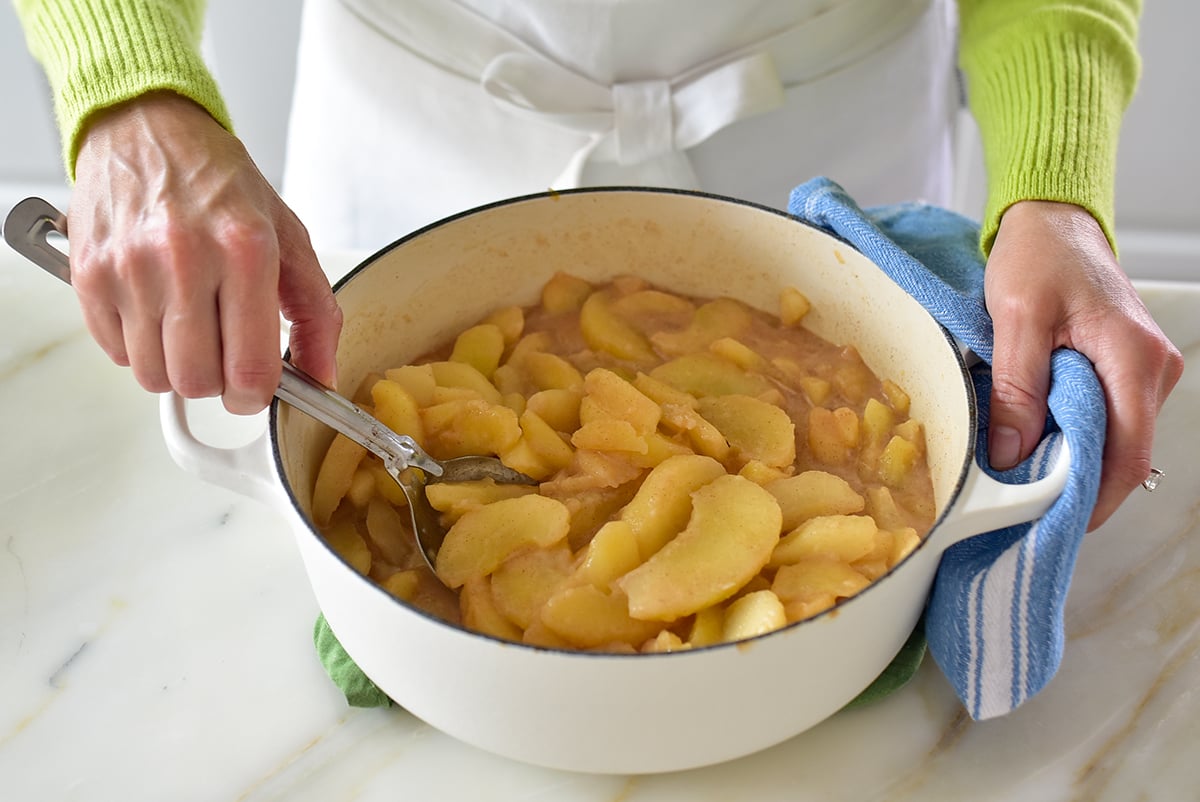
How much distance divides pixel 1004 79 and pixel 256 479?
888 mm

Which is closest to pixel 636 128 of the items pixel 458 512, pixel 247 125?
pixel 458 512

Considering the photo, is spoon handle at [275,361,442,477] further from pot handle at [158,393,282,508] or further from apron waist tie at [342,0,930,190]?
apron waist tie at [342,0,930,190]

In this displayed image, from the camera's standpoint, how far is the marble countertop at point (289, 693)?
864 mm

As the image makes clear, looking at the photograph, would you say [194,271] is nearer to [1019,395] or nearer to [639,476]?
[639,476]

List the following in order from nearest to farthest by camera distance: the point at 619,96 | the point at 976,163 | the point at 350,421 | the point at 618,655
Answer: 1. the point at 618,655
2. the point at 350,421
3. the point at 619,96
4. the point at 976,163

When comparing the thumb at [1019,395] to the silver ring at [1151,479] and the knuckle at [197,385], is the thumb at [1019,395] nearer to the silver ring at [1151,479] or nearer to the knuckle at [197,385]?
the silver ring at [1151,479]

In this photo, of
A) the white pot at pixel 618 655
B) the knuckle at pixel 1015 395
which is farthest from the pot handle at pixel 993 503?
the knuckle at pixel 1015 395

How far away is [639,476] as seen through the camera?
989 millimetres

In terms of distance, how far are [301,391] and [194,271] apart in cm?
13

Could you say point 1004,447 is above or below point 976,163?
above

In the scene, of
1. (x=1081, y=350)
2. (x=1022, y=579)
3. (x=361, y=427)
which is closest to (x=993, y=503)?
(x=1022, y=579)

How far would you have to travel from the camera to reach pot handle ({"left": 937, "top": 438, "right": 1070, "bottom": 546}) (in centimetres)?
80

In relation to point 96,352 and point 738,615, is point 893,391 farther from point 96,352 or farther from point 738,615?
point 96,352

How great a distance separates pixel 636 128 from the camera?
1.36m
